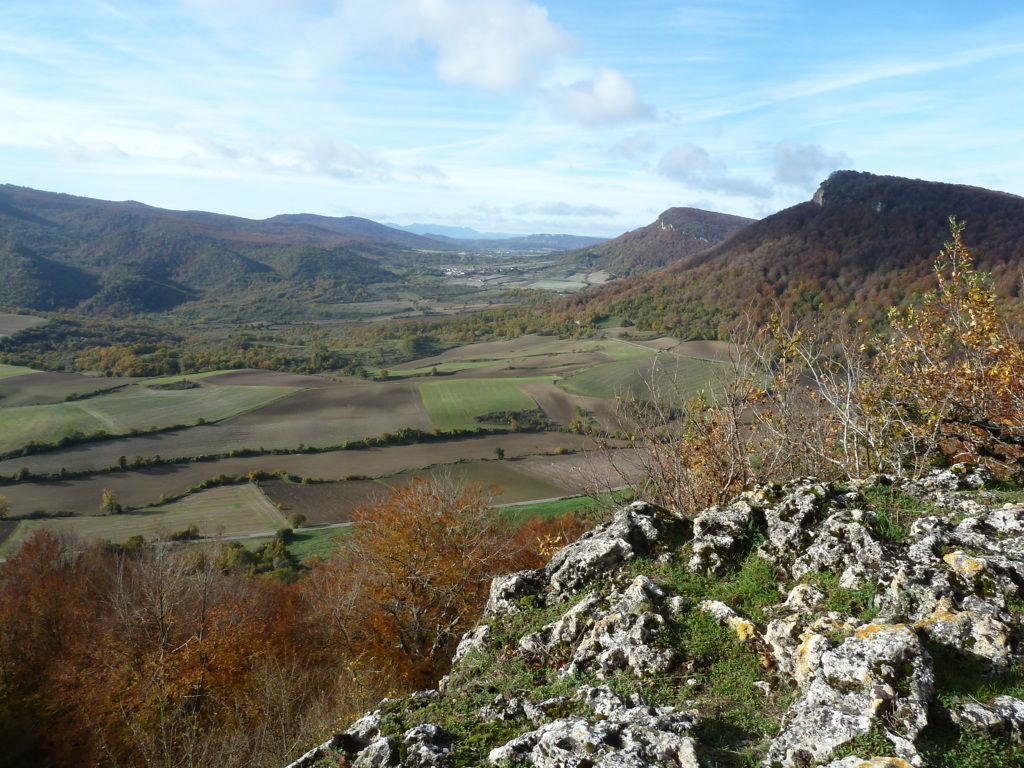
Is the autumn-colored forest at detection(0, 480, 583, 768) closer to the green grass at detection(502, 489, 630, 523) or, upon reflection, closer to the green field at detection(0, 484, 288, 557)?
the green grass at detection(502, 489, 630, 523)

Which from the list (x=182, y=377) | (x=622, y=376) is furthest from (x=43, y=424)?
(x=622, y=376)

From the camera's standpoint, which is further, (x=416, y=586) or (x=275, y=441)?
(x=275, y=441)

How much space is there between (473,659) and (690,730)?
3.64m

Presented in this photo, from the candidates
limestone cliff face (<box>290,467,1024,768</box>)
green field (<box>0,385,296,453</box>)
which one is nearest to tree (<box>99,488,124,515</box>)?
green field (<box>0,385,296,453</box>)

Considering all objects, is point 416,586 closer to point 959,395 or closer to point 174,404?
point 959,395

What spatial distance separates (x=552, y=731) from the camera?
205 inches

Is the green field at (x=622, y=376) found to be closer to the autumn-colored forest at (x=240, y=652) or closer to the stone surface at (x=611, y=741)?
the autumn-colored forest at (x=240, y=652)

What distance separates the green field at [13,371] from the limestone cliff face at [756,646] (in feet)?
392

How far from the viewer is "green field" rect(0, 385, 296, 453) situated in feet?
224

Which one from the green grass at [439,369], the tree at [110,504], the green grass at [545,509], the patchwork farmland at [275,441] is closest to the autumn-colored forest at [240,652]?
the patchwork farmland at [275,441]

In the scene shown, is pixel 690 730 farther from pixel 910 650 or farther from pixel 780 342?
pixel 780 342

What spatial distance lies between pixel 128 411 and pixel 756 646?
300 ft

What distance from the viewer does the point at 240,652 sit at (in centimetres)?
2123

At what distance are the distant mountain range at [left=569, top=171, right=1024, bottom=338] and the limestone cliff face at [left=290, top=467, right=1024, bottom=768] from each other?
237 ft
